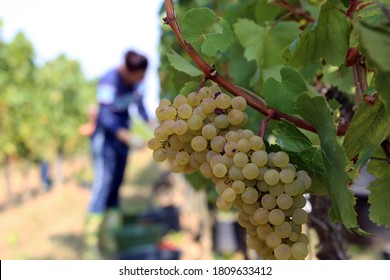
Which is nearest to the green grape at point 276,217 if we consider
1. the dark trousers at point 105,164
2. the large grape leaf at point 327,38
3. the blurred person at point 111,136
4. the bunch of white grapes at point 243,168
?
the bunch of white grapes at point 243,168

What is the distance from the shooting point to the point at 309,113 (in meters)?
0.75

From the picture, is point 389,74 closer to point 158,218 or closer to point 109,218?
point 109,218

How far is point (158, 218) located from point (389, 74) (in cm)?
762

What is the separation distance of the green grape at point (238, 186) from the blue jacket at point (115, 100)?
16.4ft

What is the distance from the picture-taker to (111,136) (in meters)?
6.38

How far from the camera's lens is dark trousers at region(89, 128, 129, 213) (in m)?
6.27

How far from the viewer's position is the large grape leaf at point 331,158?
700mm

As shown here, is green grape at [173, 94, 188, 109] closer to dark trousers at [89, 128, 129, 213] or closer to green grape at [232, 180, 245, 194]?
green grape at [232, 180, 245, 194]

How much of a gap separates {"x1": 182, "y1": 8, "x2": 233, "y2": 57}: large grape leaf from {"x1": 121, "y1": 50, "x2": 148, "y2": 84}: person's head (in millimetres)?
4946

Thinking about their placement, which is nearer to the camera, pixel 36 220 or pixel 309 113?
pixel 309 113

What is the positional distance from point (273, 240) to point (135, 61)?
5.13 m

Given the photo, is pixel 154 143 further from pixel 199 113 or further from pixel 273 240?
pixel 273 240

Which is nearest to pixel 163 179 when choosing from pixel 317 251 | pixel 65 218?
pixel 65 218

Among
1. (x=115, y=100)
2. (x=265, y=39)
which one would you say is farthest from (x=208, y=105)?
(x=115, y=100)
